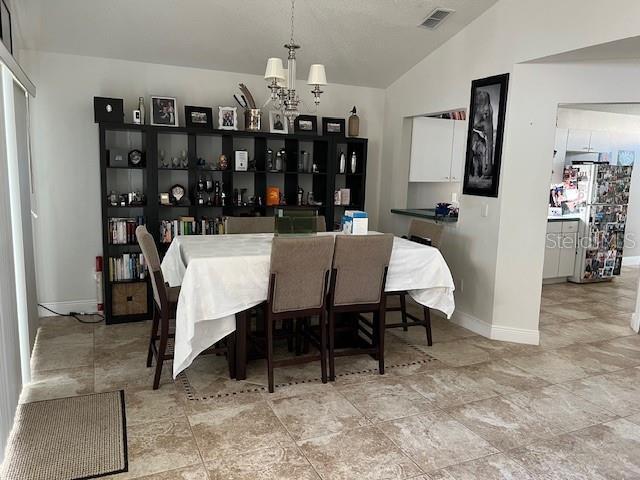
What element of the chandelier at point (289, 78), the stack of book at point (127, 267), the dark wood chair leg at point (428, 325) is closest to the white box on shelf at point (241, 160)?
the stack of book at point (127, 267)

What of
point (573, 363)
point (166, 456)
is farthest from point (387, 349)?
point (166, 456)

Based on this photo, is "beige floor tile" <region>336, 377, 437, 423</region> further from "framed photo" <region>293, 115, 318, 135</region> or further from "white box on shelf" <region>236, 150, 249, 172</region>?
"framed photo" <region>293, 115, 318, 135</region>

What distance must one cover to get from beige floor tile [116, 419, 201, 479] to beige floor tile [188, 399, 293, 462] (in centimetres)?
6

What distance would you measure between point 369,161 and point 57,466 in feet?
15.1

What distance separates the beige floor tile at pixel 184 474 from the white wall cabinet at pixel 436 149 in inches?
167

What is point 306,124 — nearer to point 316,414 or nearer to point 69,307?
point 69,307

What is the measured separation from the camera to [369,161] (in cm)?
598

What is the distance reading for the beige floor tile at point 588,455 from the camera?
96.6 inches

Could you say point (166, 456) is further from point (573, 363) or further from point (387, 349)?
point (573, 363)

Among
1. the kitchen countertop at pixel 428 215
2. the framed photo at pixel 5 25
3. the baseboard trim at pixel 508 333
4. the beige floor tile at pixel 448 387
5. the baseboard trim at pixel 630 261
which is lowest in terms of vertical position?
the beige floor tile at pixel 448 387

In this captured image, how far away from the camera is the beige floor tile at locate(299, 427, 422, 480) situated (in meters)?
2.38


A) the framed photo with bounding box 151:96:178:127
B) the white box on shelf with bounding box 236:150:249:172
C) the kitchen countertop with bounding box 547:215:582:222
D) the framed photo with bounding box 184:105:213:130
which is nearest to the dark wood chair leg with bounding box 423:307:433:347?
the white box on shelf with bounding box 236:150:249:172

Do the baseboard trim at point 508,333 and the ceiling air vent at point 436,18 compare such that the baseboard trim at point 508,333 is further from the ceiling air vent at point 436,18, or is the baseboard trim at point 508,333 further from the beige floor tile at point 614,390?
the ceiling air vent at point 436,18

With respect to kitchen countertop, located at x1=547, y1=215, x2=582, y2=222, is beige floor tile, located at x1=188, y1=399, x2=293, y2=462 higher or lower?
lower
